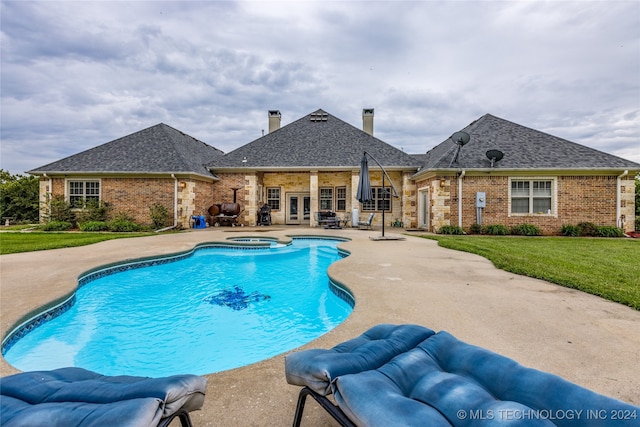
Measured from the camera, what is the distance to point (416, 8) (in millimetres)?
8555

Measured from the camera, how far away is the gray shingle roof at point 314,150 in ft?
54.9

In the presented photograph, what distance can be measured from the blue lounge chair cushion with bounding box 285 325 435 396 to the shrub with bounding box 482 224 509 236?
12.9 metres

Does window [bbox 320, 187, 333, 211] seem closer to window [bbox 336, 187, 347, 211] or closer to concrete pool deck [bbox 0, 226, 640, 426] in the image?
window [bbox 336, 187, 347, 211]

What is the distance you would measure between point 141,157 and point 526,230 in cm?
1909

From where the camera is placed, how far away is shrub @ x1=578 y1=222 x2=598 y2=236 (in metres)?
12.7

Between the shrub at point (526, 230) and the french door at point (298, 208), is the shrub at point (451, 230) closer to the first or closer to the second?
the shrub at point (526, 230)

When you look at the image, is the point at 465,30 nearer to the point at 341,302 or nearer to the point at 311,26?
the point at 311,26

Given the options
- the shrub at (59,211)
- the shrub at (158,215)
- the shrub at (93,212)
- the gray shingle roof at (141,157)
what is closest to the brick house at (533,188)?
the gray shingle roof at (141,157)

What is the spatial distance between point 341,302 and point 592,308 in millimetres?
3326

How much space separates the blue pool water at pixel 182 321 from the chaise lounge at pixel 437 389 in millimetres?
2089

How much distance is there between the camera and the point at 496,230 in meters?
13.0

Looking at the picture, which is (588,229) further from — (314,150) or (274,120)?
(274,120)

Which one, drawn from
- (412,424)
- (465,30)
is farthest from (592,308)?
(465,30)

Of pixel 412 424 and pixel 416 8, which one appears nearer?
pixel 412 424
